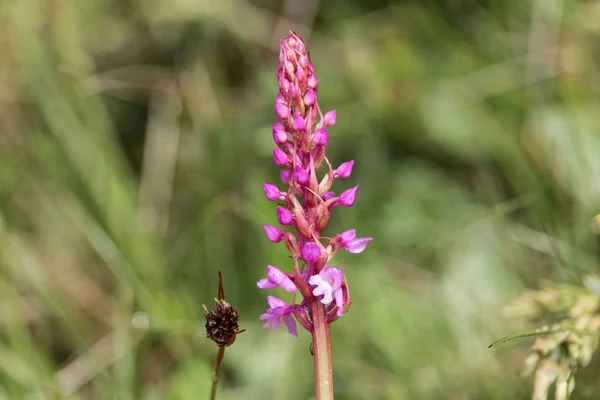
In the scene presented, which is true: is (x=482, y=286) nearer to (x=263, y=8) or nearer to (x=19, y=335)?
(x=19, y=335)

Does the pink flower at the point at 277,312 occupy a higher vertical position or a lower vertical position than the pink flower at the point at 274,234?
lower

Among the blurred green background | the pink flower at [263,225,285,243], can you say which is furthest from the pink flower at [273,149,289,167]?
the blurred green background

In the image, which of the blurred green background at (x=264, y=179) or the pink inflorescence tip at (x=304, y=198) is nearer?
the pink inflorescence tip at (x=304, y=198)

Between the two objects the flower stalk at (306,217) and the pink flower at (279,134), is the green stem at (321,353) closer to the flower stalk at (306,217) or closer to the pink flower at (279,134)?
the flower stalk at (306,217)

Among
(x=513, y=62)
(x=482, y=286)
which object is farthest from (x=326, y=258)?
(x=513, y=62)

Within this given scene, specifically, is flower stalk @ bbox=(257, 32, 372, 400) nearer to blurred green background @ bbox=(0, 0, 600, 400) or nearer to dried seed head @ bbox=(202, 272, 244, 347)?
dried seed head @ bbox=(202, 272, 244, 347)

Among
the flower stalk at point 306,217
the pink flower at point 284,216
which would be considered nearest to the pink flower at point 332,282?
the flower stalk at point 306,217
